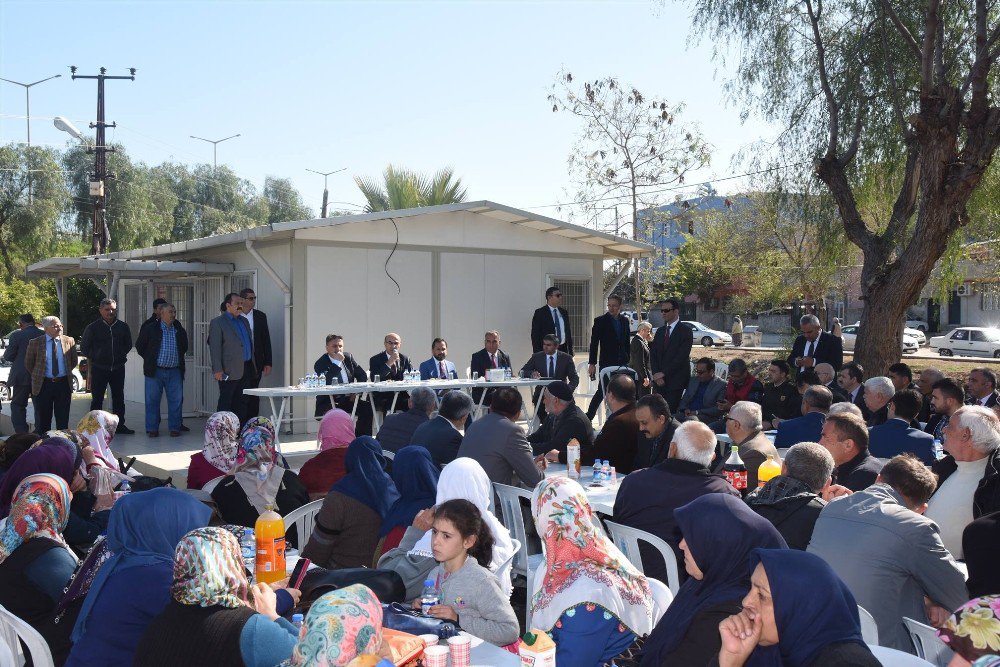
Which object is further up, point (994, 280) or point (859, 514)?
point (994, 280)

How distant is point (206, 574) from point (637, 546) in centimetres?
224

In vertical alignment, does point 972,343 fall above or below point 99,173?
below

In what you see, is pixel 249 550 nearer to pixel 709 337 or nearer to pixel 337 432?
pixel 337 432

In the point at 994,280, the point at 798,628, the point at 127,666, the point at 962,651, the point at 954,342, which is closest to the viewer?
the point at 962,651

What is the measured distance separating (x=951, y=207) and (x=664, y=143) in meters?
11.2

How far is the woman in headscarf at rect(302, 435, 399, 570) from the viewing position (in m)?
4.50

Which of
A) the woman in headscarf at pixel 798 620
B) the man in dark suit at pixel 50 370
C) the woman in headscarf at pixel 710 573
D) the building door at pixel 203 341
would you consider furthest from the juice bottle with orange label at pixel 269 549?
the building door at pixel 203 341

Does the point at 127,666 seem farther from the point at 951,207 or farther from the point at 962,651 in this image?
the point at 951,207

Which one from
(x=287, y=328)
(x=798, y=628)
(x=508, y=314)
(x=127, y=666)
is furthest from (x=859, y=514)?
(x=508, y=314)

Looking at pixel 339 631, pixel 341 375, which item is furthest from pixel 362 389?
pixel 339 631

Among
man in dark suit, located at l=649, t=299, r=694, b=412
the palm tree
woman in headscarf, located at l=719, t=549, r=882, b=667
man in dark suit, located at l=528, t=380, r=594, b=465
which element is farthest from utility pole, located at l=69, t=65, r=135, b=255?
woman in headscarf, located at l=719, t=549, r=882, b=667

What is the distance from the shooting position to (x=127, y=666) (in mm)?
2941

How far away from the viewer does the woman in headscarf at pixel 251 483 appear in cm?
485

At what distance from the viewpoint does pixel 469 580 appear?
10.9 feet
